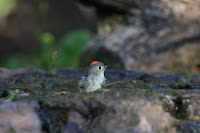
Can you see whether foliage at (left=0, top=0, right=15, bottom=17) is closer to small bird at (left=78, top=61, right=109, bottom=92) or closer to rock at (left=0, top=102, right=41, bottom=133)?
small bird at (left=78, top=61, right=109, bottom=92)

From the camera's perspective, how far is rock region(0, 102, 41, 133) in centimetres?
194

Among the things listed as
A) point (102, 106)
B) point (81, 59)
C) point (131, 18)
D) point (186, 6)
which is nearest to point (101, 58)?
point (81, 59)

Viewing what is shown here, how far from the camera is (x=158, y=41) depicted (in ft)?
18.4

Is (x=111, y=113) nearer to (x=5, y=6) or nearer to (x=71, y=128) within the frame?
(x=71, y=128)

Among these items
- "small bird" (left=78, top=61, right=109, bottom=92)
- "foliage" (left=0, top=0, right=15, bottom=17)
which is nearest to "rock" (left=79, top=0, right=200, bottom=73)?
"small bird" (left=78, top=61, right=109, bottom=92)

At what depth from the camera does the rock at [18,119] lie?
1941mm

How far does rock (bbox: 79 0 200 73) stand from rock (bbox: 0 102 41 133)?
3.60 m

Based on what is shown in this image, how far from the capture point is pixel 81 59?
632 cm

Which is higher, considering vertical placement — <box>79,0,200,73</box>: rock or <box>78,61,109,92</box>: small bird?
<box>79,0,200,73</box>: rock

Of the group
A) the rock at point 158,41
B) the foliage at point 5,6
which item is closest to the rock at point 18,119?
the rock at point 158,41

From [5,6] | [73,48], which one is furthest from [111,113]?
[5,6]

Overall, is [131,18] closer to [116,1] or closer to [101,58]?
[116,1]

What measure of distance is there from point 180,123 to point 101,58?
12.8ft

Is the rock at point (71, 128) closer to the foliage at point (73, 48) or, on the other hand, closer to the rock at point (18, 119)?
the rock at point (18, 119)
